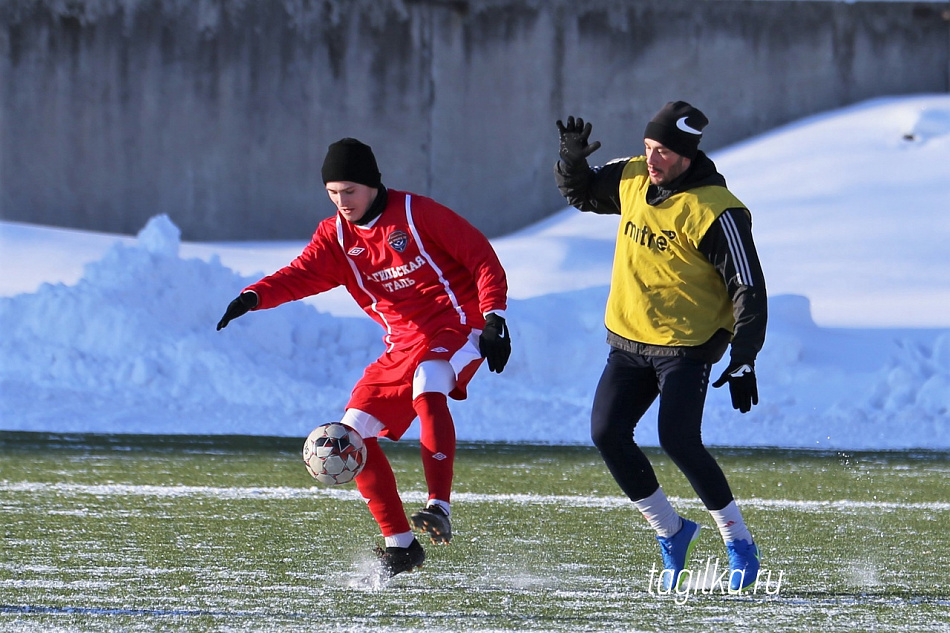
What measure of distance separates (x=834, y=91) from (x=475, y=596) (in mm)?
17406

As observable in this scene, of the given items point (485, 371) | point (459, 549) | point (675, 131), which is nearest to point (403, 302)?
point (459, 549)

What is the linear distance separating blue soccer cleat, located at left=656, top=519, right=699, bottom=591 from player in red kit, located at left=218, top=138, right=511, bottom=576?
0.80 m

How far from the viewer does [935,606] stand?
15.8 ft

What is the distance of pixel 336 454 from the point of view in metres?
5.29

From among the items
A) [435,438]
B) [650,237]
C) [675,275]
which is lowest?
[435,438]

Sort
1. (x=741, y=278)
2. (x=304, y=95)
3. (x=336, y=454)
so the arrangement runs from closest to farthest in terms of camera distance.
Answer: (x=741, y=278), (x=336, y=454), (x=304, y=95)

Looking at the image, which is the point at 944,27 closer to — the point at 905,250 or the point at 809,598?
the point at 905,250

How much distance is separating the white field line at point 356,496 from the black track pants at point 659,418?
230 centimetres

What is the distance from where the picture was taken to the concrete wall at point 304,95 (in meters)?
18.5

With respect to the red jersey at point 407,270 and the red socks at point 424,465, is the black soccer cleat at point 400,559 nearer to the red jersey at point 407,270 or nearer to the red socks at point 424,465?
the red socks at point 424,465

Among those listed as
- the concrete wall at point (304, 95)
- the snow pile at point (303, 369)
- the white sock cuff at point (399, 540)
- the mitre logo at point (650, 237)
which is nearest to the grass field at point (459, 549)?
the white sock cuff at point (399, 540)

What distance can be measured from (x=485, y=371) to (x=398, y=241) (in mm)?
8027

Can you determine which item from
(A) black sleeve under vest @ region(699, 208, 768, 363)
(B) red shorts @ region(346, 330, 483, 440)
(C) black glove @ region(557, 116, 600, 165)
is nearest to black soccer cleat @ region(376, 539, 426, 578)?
(B) red shorts @ region(346, 330, 483, 440)

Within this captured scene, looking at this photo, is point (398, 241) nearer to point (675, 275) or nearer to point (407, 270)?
point (407, 270)
